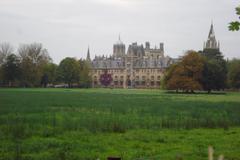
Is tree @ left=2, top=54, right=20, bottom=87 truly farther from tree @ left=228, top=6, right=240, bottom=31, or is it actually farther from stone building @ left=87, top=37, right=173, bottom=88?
tree @ left=228, top=6, right=240, bottom=31

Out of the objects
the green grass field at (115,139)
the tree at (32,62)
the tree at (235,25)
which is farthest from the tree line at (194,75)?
the tree at (235,25)

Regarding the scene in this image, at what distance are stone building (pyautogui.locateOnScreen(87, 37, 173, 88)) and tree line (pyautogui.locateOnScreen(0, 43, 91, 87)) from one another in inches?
1931

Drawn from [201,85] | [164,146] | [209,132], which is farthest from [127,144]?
[201,85]

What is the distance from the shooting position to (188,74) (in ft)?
275

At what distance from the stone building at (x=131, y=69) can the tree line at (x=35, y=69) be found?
4905 cm

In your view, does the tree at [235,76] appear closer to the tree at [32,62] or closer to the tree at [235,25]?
the tree at [32,62]

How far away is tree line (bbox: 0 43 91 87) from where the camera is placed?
4316 inches

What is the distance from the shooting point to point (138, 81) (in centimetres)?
17975

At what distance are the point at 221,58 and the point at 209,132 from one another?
300 ft

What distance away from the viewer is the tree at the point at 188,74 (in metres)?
81.8

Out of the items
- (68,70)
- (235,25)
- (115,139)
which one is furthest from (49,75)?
(235,25)

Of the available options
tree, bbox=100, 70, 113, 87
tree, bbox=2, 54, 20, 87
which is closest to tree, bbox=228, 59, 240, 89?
tree, bbox=2, 54, 20, 87

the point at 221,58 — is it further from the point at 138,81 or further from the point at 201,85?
the point at 138,81

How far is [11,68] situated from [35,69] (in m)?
6.18
